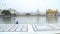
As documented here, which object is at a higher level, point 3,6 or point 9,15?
point 3,6

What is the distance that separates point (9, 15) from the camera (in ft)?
21.9

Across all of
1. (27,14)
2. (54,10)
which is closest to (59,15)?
(54,10)

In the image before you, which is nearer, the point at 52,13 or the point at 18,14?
the point at 18,14

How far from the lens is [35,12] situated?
6.71m

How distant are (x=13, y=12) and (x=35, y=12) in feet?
3.36

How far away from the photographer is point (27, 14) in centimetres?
645

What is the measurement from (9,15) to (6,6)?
0.48 m

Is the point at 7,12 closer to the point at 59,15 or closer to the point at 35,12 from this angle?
the point at 35,12

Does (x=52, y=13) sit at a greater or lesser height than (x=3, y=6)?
lesser

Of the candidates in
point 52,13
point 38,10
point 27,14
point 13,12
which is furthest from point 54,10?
→ point 13,12

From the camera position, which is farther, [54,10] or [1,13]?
[54,10]

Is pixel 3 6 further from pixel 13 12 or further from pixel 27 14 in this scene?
pixel 27 14

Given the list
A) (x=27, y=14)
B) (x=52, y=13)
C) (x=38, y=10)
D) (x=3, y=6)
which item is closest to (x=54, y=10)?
(x=52, y=13)

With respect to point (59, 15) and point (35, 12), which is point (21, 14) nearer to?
point (35, 12)
